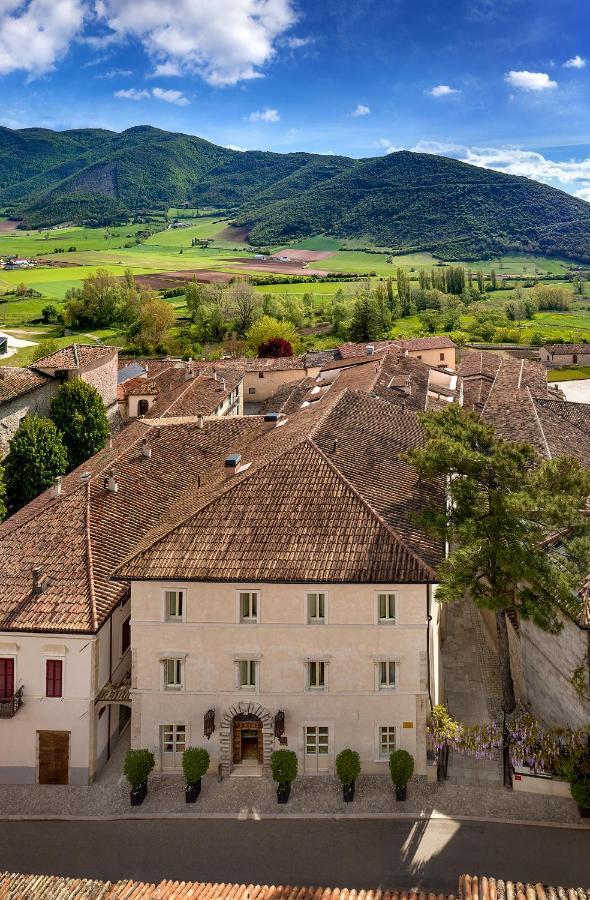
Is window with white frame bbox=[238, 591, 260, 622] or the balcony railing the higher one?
window with white frame bbox=[238, 591, 260, 622]

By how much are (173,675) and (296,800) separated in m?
6.04

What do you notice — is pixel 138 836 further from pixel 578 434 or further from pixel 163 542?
pixel 578 434

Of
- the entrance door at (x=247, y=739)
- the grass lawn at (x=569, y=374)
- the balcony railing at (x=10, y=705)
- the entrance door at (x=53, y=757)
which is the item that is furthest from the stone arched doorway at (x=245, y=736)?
the grass lawn at (x=569, y=374)

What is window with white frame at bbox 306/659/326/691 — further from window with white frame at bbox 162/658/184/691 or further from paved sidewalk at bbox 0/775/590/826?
window with white frame at bbox 162/658/184/691

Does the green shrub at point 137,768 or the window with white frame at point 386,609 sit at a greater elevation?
the window with white frame at point 386,609

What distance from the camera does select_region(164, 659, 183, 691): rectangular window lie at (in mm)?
25156

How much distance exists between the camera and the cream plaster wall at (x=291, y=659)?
24.4 m

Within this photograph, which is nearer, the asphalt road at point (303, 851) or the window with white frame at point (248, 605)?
the asphalt road at point (303, 851)

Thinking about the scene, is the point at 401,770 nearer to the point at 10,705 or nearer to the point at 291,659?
the point at 291,659

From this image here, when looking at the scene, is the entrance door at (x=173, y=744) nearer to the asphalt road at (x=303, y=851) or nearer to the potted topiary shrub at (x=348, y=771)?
the asphalt road at (x=303, y=851)

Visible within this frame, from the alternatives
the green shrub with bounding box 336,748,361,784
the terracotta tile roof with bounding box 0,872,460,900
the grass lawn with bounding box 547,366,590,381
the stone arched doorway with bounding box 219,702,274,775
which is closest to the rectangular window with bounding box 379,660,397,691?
the green shrub with bounding box 336,748,361,784

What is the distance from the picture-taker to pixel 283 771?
77.8ft

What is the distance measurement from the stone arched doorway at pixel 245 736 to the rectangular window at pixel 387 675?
Answer: 4.17 m

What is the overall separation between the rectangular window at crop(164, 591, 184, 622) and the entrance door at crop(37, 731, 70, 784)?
5668 mm
